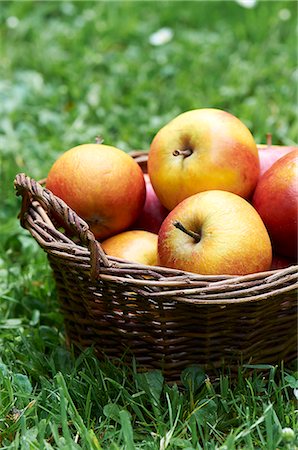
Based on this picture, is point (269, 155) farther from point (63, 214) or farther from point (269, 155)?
point (63, 214)

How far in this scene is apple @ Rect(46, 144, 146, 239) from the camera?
1747 mm

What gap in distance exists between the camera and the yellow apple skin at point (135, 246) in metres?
1.70

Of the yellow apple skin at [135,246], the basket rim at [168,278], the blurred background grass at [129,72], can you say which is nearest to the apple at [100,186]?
the yellow apple skin at [135,246]

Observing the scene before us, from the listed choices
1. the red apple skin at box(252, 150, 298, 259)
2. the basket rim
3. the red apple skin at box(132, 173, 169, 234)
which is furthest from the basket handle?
the red apple skin at box(252, 150, 298, 259)

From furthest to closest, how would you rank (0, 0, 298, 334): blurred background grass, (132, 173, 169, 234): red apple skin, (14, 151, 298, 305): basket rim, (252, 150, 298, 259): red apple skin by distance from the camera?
(0, 0, 298, 334): blurred background grass
(132, 173, 169, 234): red apple skin
(252, 150, 298, 259): red apple skin
(14, 151, 298, 305): basket rim

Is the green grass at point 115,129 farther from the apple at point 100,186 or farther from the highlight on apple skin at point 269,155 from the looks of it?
the highlight on apple skin at point 269,155

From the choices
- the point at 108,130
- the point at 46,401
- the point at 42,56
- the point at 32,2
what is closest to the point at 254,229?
the point at 46,401

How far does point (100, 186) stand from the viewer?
5.74 ft

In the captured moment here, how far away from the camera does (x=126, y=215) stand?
1802 millimetres

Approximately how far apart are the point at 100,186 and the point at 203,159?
0.79 feet

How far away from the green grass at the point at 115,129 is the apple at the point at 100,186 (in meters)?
0.32

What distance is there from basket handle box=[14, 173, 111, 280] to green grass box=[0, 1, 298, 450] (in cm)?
25

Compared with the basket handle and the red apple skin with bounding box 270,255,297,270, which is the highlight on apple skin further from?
the basket handle

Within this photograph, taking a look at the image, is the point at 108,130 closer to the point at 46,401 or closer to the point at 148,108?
the point at 148,108
